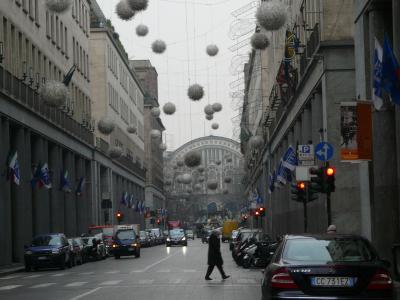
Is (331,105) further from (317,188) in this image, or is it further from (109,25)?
(109,25)

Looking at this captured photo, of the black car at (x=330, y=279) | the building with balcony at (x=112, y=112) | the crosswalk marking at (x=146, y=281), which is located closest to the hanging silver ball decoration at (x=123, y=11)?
the crosswalk marking at (x=146, y=281)

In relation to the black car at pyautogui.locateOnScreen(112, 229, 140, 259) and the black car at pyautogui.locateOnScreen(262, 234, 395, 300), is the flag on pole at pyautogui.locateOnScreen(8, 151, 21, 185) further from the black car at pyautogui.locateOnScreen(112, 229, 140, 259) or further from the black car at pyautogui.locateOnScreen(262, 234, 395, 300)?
the black car at pyautogui.locateOnScreen(262, 234, 395, 300)

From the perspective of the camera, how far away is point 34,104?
54.0 metres

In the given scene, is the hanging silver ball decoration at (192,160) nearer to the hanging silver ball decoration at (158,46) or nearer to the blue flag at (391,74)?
the hanging silver ball decoration at (158,46)

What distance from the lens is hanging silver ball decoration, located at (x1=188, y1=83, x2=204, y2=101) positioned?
37.7m

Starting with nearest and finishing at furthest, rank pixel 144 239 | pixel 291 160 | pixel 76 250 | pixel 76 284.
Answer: pixel 76 284
pixel 291 160
pixel 76 250
pixel 144 239

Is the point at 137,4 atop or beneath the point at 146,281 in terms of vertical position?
atop

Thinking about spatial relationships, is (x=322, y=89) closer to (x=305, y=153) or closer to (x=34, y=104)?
(x=305, y=153)

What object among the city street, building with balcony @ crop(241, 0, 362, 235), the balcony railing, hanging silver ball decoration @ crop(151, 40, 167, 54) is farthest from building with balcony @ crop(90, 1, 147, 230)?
the city street

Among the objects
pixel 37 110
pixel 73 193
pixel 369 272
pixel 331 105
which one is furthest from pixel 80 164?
pixel 369 272

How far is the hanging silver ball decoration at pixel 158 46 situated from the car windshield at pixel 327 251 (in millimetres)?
22700

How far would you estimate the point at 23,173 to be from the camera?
164 ft

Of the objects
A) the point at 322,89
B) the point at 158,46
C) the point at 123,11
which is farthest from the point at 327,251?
the point at 322,89

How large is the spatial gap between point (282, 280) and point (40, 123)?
4424 centimetres
